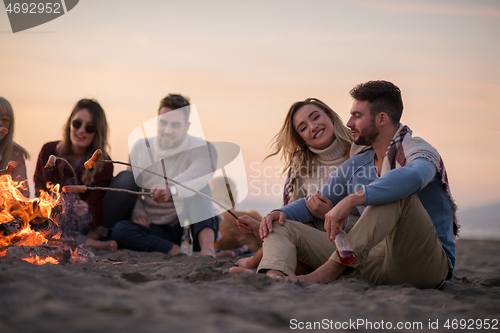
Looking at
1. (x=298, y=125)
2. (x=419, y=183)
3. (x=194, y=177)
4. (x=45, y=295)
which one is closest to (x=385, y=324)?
(x=419, y=183)

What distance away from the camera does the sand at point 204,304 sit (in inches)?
46.6

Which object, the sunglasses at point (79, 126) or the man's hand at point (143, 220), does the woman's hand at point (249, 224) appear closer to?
the man's hand at point (143, 220)

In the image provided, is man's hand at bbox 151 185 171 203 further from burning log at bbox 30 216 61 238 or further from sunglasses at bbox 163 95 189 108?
burning log at bbox 30 216 61 238

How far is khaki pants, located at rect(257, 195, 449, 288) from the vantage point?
2.10 m

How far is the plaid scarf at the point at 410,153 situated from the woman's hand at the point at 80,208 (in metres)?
2.91

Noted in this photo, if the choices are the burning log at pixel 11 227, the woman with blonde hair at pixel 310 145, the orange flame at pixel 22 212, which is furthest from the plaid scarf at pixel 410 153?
the burning log at pixel 11 227

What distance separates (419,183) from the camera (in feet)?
6.94

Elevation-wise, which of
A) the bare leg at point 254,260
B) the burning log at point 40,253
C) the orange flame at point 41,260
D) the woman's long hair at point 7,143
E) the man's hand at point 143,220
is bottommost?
the bare leg at point 254,260

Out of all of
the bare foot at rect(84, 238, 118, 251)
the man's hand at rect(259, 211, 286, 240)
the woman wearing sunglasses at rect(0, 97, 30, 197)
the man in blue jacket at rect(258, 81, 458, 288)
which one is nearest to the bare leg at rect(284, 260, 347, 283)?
the man in blue jacket at rect(258, 81, 458, 288)

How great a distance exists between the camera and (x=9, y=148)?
161 inches

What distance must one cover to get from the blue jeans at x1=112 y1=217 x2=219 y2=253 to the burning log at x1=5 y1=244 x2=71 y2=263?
147cm

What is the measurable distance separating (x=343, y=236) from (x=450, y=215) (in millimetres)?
751

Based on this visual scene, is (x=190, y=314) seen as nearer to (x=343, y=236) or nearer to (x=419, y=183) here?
(x=343, y=236)

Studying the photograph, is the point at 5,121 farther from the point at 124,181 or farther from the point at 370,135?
the point at 370,135
